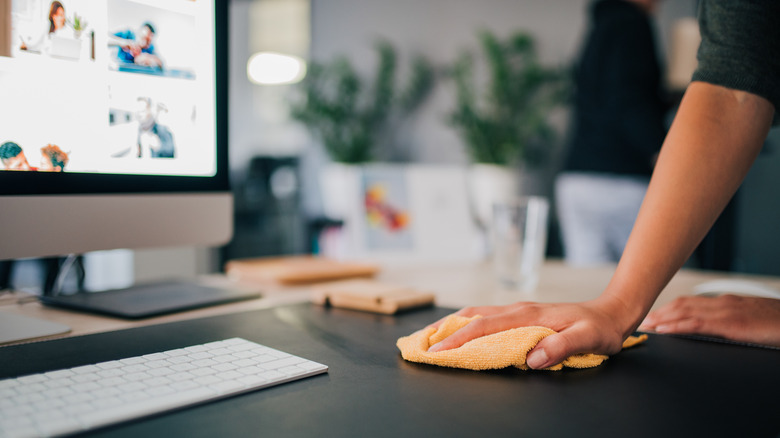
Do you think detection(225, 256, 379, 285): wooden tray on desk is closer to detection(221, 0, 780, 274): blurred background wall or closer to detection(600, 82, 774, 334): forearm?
detection(600, 82, 774, 334): forearm

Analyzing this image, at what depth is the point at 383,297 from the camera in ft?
2.68

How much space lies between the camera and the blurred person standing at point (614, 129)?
6.34ft

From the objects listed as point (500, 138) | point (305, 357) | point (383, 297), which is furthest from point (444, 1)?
point (305, 357)

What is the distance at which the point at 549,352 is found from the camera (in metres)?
0.52

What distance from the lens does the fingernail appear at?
0.52 m

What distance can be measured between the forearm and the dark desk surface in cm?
8

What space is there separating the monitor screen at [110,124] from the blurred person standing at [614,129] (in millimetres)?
1435

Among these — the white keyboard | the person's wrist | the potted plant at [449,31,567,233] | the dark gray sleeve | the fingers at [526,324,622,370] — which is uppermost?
the potted plant at [449,31,567,233]

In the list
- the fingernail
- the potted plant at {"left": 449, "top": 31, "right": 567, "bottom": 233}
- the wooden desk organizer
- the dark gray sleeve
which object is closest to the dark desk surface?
the fingernail

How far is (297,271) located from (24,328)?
1.65 ft

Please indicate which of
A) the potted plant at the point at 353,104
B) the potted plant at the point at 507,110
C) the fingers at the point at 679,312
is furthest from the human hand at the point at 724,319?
the potted plant at the point at 353,104

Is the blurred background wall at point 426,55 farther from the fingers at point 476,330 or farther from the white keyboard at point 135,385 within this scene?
the white keyboard at point 135,385

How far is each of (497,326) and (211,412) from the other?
0.30 metres

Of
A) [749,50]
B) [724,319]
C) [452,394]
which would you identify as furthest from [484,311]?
[749,50]
